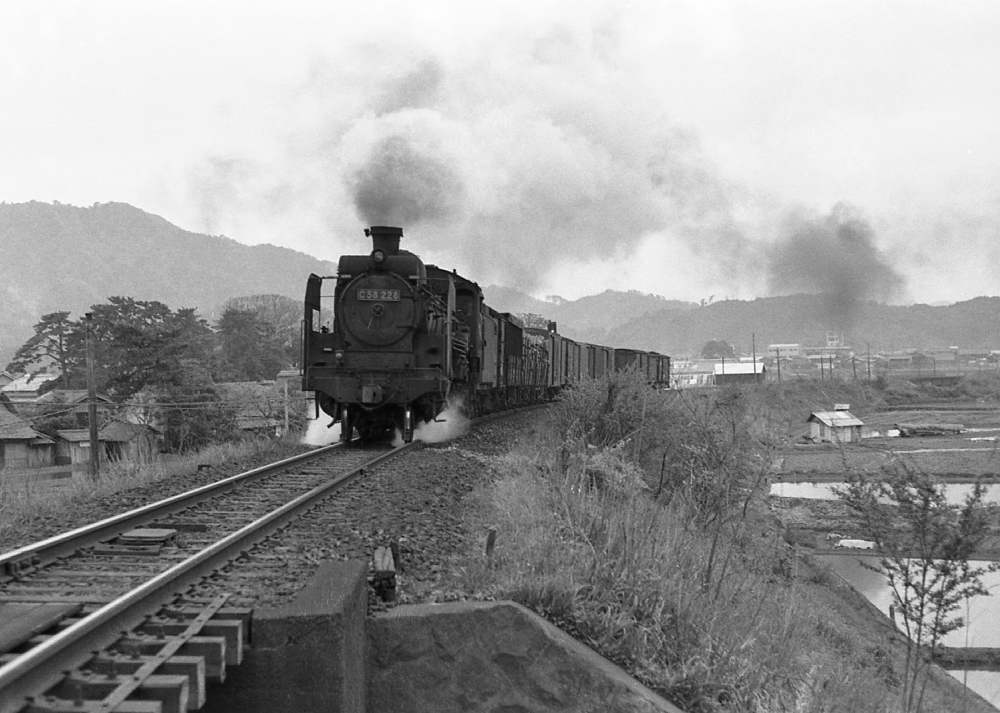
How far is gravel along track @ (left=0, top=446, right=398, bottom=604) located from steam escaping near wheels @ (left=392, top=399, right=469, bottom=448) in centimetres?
610

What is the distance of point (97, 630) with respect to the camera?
4137 mm

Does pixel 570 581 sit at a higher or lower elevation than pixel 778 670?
higher

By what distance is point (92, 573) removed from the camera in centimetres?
546

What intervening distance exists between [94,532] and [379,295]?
8.71 meters

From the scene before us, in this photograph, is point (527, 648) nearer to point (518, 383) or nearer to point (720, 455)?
point (720, 455)

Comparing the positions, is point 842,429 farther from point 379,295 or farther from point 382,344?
point 379,295

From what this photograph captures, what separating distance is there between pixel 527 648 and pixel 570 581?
794 mm

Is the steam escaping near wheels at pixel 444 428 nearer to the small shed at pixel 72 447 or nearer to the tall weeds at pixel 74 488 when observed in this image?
the tall weeds at pixel 74 488

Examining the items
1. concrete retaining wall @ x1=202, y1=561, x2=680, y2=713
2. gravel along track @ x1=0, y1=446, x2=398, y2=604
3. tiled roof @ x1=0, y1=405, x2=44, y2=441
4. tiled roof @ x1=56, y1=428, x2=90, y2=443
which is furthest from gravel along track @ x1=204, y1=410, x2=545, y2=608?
tiled roof @ x1=56, y1=428, x2=90, y2=443

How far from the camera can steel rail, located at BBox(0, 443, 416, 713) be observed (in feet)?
11.4

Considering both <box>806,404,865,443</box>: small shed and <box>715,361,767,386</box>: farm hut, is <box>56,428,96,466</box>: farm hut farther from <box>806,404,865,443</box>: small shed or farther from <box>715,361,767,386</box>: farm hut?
<box>806,404,865,443</box>: small shed

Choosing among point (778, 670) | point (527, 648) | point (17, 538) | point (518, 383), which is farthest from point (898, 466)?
point (518, 383)

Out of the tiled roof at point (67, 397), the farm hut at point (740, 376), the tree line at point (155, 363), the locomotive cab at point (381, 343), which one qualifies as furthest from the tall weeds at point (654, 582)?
the farm hut at point (740, 376)

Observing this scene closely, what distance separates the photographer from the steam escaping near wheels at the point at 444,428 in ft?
53.1
